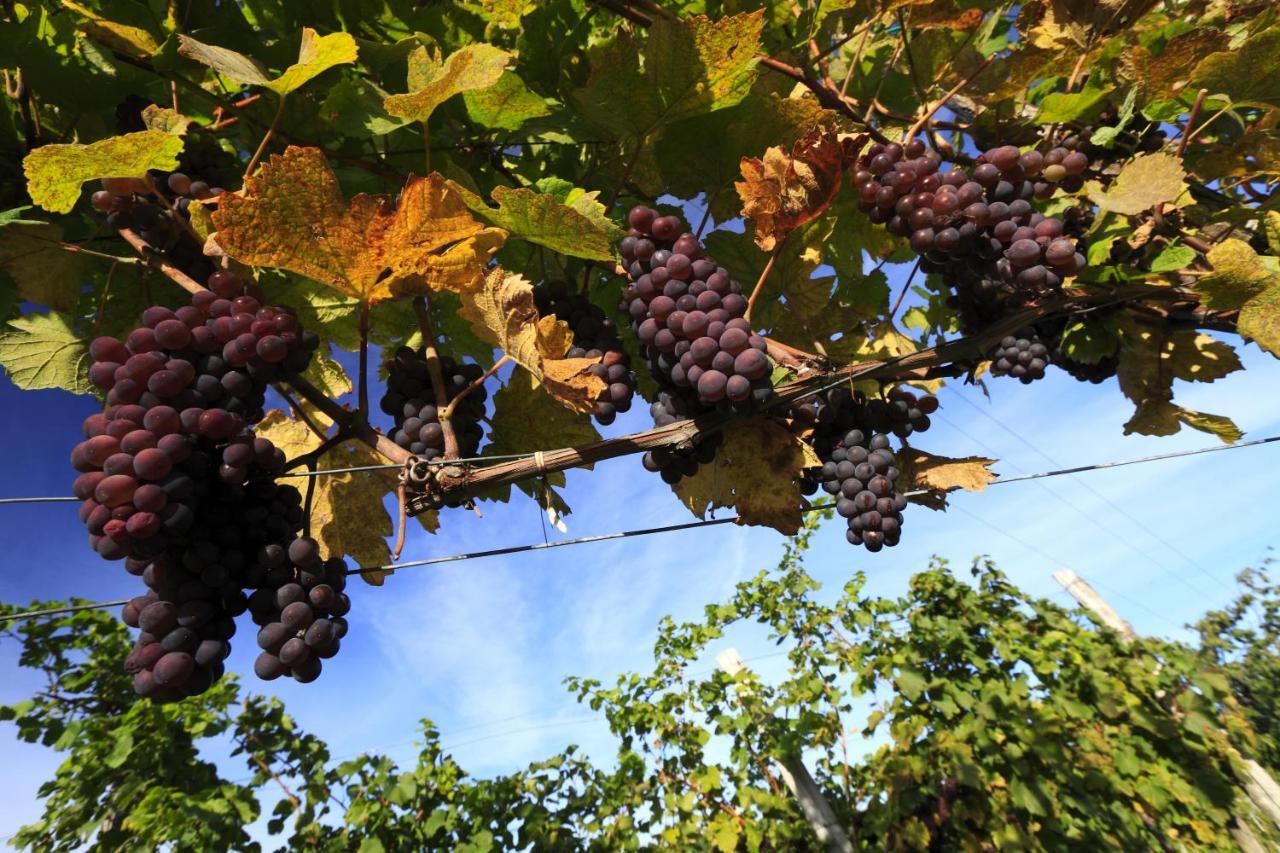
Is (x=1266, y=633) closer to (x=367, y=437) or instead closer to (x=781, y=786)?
(x=781, y=786)

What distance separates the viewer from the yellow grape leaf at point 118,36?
1110 mm

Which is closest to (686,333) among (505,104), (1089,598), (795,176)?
(795,176)

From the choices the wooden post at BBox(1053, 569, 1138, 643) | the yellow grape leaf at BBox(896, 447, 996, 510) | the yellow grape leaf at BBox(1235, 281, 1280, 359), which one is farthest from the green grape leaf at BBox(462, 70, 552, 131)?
the wooden post at BBox(1053, 569, 1138, 643)

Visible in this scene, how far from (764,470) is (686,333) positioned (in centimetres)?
39

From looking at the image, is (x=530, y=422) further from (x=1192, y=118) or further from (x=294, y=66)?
Answer: (x=1192, y=118)

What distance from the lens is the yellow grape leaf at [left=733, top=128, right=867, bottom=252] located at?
113 centimetres

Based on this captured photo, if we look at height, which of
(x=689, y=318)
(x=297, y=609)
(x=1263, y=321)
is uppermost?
(x=689, y=318)

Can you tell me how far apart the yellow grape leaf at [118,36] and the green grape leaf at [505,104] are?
55cm

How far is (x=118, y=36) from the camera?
3.81ft

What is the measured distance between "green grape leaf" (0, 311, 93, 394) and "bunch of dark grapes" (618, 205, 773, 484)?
3.57 feet

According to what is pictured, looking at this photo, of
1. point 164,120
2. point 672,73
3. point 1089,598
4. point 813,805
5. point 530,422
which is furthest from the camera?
point 1089,598

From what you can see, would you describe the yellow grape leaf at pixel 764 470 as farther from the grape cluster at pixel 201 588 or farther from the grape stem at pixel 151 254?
the grape stem at pixel 151 254

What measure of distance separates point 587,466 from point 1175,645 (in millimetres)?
6046

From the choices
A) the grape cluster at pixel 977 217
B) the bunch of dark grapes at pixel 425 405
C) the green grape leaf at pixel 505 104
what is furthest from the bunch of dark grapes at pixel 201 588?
the grape cluster at pixel 977 217
